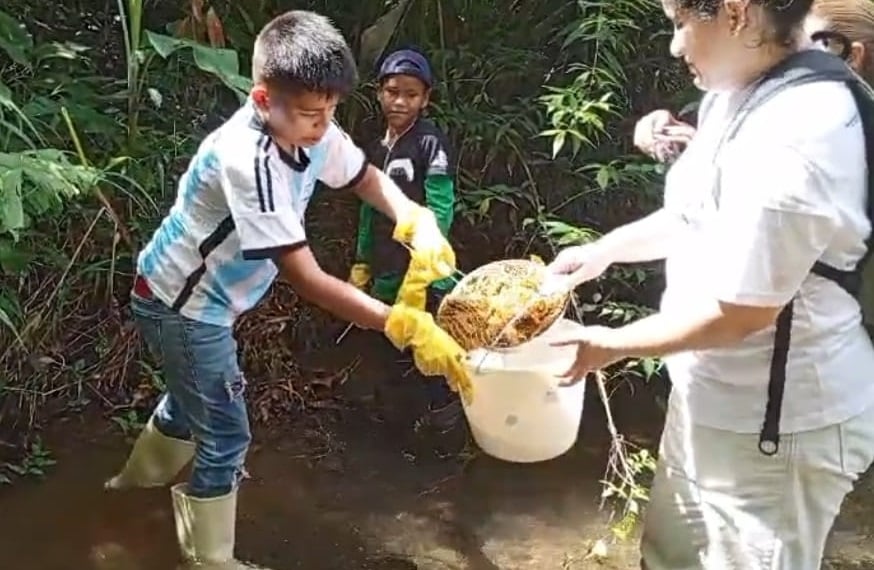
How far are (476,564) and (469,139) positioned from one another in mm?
1495

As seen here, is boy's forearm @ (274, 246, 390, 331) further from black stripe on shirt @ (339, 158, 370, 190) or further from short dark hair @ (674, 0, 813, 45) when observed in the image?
short dark hair @ (674, 0, 813, 45)

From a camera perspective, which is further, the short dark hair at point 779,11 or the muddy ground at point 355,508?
the muddy ground at point 355,508

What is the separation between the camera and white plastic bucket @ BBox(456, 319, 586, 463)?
2262 millimetres

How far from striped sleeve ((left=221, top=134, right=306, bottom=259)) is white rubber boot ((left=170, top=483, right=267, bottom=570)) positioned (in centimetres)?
64

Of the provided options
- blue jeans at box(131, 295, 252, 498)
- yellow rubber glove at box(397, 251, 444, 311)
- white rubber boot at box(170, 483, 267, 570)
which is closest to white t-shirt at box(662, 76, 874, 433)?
yellow rubber glove at box(397, 251, 444, 311)

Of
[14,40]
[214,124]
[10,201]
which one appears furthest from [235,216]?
[214,124]

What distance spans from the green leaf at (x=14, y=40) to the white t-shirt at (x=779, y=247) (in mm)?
1949

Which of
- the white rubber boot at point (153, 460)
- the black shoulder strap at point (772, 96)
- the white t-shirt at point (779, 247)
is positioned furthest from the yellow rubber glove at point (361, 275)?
the black shoulder strap at point (772, 96)

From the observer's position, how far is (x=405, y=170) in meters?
3.15

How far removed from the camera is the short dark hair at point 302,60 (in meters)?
2.09

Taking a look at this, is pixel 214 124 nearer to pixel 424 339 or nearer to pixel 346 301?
pixel 346 301

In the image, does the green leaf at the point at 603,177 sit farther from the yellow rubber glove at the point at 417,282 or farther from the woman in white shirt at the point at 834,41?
the yellow rubber glove at the point at 417,282

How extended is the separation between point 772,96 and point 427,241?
99 centimetres

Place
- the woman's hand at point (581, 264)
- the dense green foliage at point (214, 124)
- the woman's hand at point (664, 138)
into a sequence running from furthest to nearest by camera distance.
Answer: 1. the dense green foliage at point (214, 124)
2. the woman's hand at point (664, 138)
3. the woman's hand at point (581, 264)
